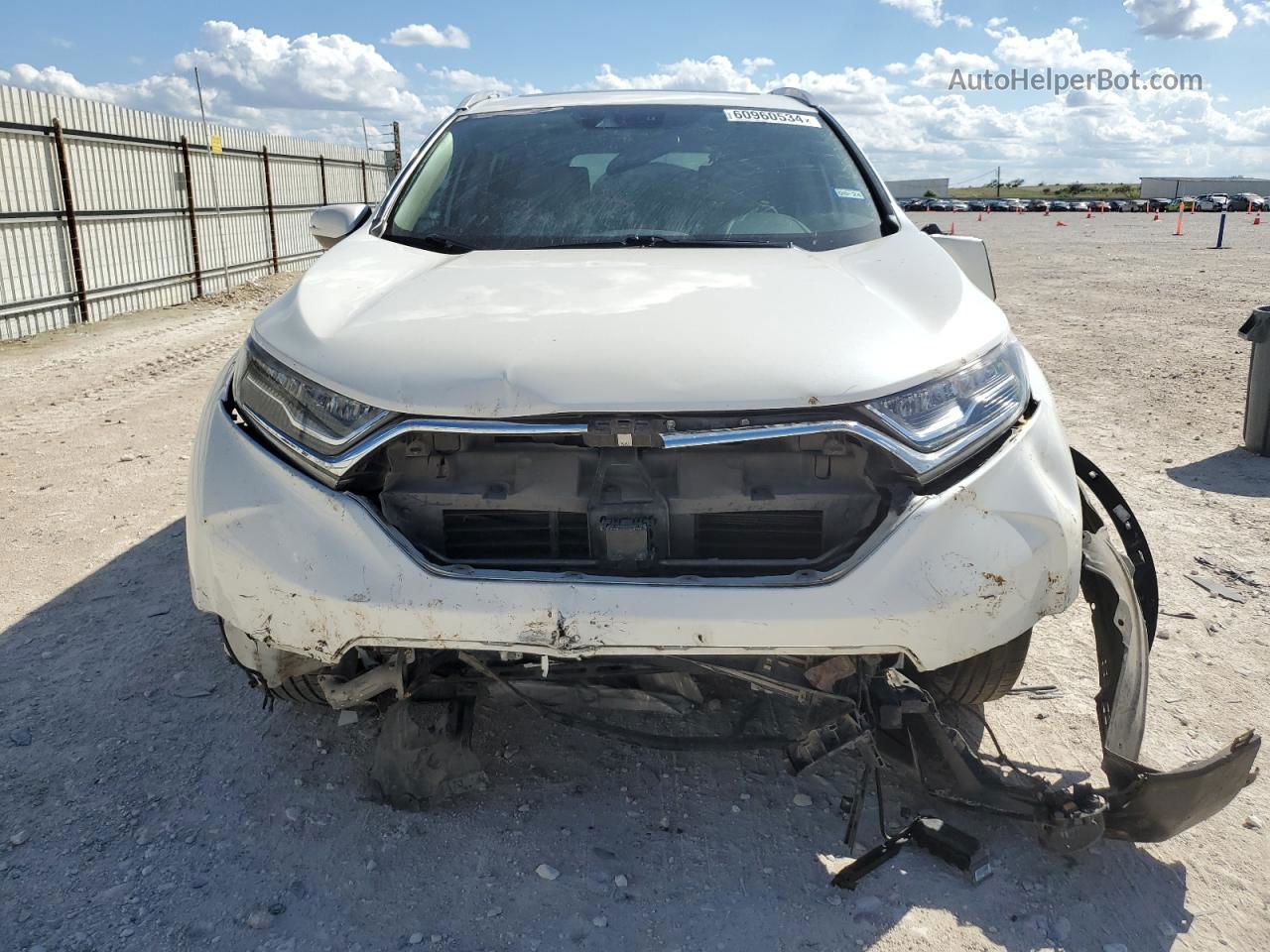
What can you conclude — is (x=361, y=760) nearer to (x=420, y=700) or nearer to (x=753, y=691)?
(x=420, y=700)

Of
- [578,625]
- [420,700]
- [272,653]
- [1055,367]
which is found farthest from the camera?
[1055,367]

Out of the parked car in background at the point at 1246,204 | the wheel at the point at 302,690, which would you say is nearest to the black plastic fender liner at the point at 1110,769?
the wheel at the point at 302,690

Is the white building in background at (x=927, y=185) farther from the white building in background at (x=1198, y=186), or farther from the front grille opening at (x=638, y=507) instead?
the front grille opening at (x=638, y=507)

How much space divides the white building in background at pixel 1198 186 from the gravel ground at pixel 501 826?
9205cm

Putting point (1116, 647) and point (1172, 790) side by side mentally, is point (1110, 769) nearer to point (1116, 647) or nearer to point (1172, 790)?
point (1172, 790)

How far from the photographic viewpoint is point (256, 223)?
1778 cm

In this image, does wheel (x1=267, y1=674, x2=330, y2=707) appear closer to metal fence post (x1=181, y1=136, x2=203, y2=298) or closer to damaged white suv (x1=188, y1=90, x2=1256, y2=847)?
damaged white suv (x1=188, y1=90, x2=1256, y2=847)

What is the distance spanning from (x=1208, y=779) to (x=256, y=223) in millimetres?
18304

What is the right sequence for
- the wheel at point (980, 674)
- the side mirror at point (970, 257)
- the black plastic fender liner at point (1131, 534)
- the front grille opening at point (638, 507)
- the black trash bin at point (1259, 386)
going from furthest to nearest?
the black trash bin at point (1259, 386) < the side mirror at point (970, 257) < the black plastic fender liner at point (1131, 534) < the wheel at point (980, 674) < the front grille opening at point (638, 507)

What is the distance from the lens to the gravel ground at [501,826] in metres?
2.15

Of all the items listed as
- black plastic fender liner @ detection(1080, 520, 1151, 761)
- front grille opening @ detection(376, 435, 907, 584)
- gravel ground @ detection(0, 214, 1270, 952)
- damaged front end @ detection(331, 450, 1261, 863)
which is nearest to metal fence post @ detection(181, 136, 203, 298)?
gravel ground @ detection(0, 214, 1270, 952)

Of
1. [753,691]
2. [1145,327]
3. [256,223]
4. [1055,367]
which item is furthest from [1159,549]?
[256,223]

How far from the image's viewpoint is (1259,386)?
5.98 metres

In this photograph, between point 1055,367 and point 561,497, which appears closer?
point 561,497
